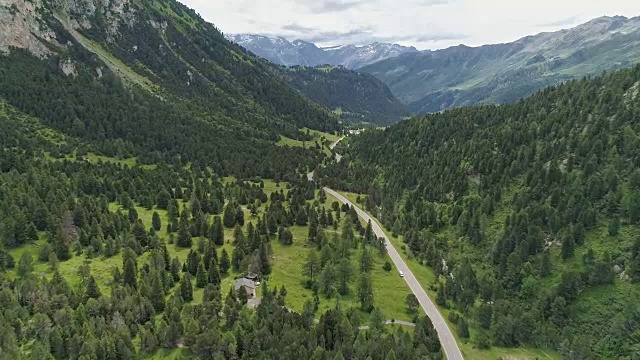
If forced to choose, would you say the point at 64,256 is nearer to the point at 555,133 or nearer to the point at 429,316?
the point at 429,316

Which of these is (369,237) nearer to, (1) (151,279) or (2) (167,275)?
(2) (167,275)

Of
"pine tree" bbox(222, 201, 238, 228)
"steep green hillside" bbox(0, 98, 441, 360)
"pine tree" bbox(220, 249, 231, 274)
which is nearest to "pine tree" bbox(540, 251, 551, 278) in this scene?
"steep green hillside" bbox(0, 98, 441, 360)

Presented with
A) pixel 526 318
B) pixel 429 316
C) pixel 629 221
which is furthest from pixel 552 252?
pixel 429 316

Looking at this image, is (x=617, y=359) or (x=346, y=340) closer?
(x=346, y=340)

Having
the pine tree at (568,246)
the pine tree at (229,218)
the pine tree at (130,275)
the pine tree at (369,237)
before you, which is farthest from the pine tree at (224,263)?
the pine tree at (568,246)

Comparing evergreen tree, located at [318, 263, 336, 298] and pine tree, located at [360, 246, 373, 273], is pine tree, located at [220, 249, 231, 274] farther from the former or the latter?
pine tree, located at [360, 246, 373, 273]

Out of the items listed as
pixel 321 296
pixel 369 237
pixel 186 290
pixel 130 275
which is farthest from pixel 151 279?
pixel 369 237
